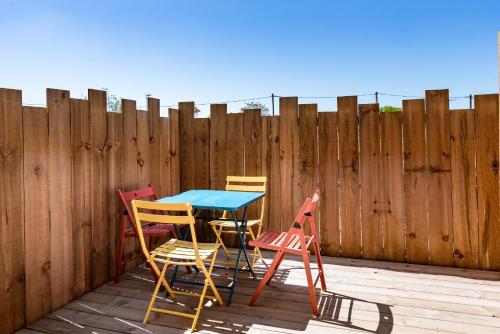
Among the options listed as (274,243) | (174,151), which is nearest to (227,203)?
(274,243)

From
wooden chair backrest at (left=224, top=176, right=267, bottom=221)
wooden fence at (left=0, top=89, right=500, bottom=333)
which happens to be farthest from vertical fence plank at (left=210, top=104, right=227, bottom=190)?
wooden chair backrest at (left=224, top=176, right=267, bottom=221)

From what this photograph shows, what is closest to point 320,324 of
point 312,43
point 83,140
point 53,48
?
point 83,140

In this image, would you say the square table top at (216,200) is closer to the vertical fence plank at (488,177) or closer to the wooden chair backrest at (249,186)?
the wooden chair backrest at (249,186)

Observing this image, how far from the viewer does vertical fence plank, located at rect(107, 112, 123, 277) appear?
11.5ft

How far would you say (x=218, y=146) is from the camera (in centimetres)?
463

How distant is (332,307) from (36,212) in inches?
97.9

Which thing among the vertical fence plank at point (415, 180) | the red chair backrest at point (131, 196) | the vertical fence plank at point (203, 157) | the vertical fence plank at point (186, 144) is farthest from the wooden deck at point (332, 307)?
the vertical fence plank at point (186, 144)

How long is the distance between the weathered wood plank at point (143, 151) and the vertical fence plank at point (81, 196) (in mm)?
756

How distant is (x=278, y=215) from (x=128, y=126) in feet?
6.89

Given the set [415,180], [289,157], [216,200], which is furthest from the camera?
[289,157]

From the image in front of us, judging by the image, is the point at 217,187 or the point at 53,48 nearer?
the point at 217,187

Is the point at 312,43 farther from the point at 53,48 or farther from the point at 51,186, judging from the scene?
the point at 51,186

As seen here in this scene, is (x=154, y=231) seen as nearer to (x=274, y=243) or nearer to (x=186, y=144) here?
(x=274, y=243)

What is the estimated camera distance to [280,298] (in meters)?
3.04
